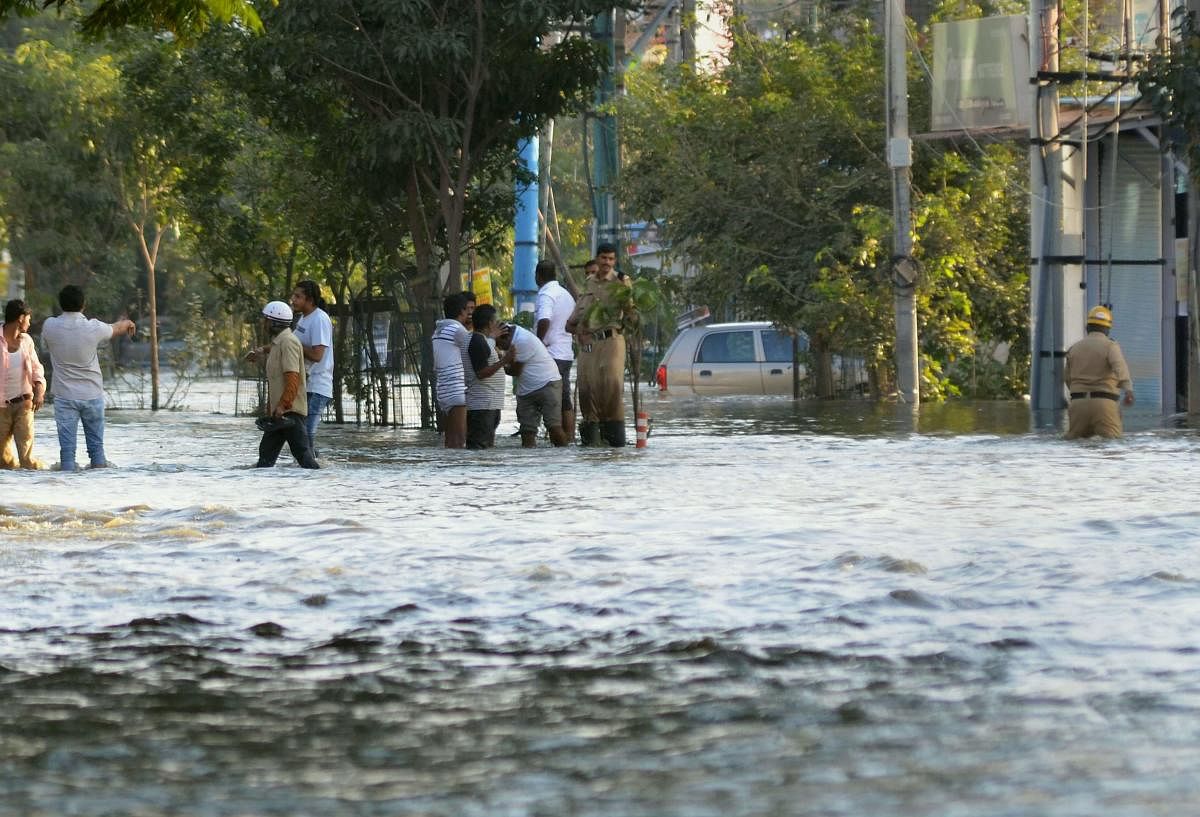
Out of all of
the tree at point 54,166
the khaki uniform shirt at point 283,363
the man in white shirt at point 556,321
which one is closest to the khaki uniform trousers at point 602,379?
the man in white shirt at point 556,321

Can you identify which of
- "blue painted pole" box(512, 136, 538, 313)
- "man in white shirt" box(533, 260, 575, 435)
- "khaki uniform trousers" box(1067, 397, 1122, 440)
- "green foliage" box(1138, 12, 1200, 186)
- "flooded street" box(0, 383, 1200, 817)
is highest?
"green foliage" box(1138, 12, 1200, 186)

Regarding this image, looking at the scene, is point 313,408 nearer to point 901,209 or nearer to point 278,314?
point 278,314

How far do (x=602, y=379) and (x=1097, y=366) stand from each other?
179 inches

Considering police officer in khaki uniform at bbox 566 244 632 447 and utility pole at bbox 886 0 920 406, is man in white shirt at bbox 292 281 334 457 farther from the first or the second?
utility pole at bbox 886 0 920 406

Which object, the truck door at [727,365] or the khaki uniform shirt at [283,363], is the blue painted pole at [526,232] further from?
the khaki uniform shirt at [283,363]

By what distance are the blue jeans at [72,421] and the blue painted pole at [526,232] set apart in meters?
8.87

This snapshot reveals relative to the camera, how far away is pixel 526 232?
27.4 meters

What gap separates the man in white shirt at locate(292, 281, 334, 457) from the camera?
17.0 m

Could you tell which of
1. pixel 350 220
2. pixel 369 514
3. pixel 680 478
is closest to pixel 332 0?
pixel 350 220

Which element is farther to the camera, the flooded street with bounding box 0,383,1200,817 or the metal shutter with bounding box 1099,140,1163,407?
the metal shutter with bounding box 1099,140,1163,407

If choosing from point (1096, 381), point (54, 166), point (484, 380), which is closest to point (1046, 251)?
point (1096, 381)

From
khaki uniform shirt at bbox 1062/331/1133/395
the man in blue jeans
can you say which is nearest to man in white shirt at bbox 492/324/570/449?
the man in blue jeans

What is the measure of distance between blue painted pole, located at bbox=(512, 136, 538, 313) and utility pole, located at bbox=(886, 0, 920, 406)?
5.20 m

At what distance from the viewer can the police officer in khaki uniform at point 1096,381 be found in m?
19.5
